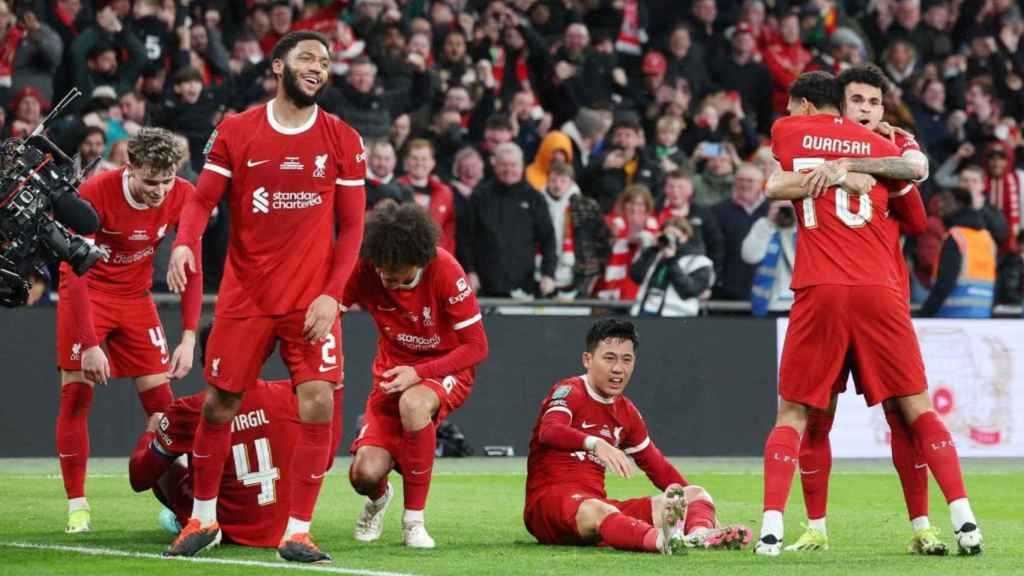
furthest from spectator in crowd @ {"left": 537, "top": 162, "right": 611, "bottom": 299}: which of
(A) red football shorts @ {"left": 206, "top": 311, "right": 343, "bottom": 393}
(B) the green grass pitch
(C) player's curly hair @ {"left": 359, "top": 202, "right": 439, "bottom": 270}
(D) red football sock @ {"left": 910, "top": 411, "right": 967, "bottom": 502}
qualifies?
(A) red football shorts @ {"left": 206, "top": 311, "right": 343, "bottom": 393}

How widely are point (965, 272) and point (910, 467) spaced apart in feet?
25.8

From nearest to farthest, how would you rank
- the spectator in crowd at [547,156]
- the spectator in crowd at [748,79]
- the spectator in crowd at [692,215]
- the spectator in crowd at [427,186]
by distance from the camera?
1. the spectator in crowd at [427,186]
2. the spectator in crowd at [692,215]
3. the spectator in crowd at [547,156]
4. the spectator in crowd at [748,79]

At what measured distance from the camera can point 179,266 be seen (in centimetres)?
789

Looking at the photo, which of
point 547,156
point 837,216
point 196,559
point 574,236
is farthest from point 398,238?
point 547,156

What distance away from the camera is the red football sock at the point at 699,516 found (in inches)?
348

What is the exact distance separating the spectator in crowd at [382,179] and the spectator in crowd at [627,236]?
1.97 metres

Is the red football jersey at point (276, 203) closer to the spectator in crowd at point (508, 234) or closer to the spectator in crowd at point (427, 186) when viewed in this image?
the spectator in crowd at point (427, 186)

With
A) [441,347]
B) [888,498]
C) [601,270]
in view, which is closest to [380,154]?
[601,270]

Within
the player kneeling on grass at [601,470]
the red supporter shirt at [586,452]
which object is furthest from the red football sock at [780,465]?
the red supporter shirt at [586,452]

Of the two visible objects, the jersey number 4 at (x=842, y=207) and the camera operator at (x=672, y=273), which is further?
the camera operator at (x=672, y=273)

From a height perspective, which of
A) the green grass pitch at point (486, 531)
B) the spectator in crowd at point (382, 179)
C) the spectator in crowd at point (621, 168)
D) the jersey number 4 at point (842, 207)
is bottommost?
the green grass pitch at point (486, 531)

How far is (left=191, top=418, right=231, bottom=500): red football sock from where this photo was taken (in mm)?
8281

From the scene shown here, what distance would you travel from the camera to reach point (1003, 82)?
859 inches

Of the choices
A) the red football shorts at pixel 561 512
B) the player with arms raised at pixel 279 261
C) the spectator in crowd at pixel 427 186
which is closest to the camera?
the player with arms raised at pixel 279 261
